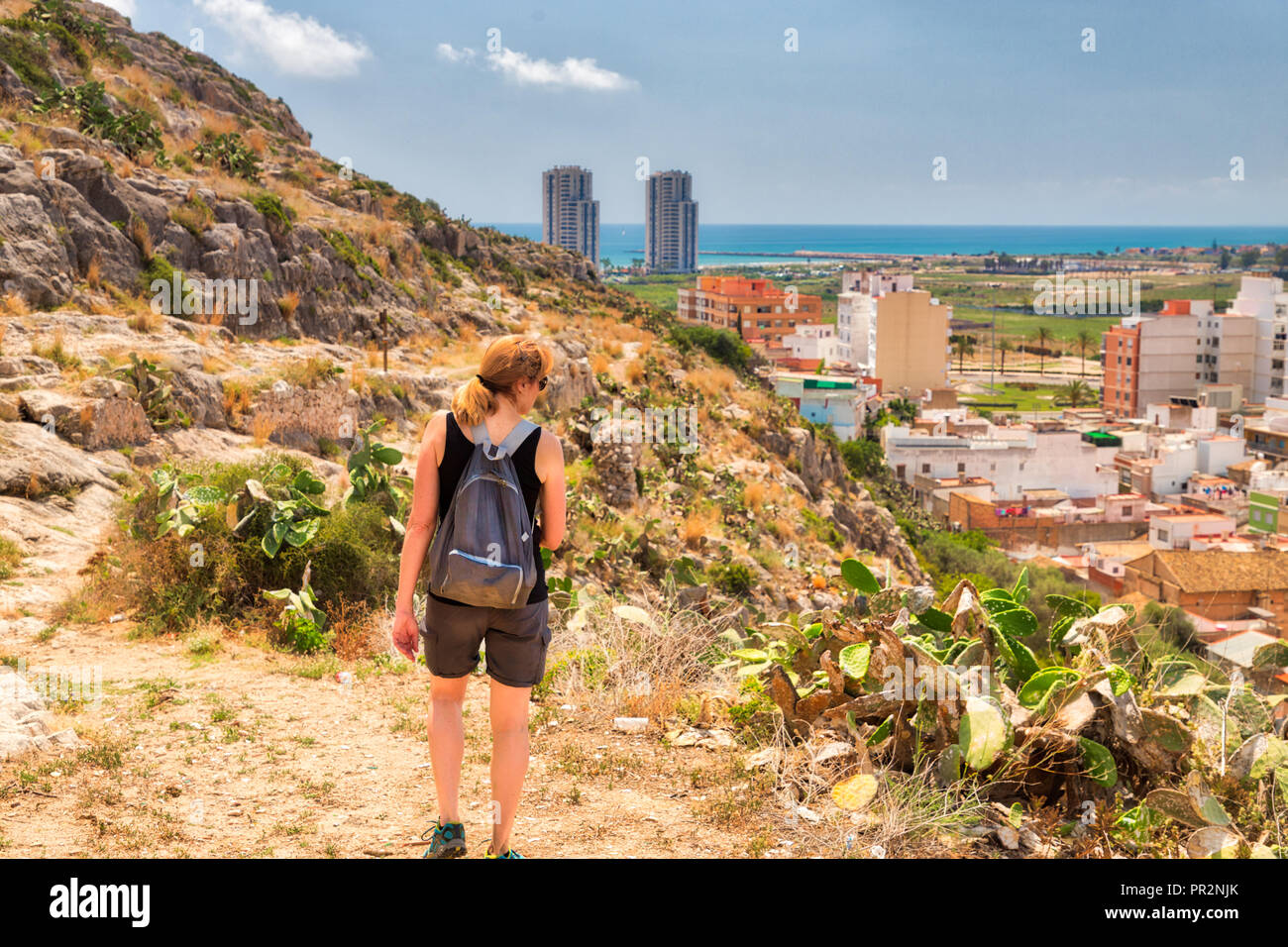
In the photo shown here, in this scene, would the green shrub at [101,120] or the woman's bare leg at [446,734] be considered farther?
the green shrub at [101,120]

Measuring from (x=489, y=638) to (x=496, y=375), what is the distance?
0.83 metres

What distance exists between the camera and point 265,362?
1370 cm

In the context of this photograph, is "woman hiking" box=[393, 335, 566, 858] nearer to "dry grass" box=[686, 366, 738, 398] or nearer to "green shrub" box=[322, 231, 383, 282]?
"green shrub" box=[322, 231, 383, 282]

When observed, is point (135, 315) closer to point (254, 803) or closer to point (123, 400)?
point (123, 400)

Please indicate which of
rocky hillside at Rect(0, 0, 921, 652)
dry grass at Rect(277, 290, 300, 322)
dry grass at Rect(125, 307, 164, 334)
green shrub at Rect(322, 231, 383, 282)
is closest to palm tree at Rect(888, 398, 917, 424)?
rocky hillside at Rect(0, 0, 921, 652)

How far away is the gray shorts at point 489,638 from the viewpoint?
2994 mm

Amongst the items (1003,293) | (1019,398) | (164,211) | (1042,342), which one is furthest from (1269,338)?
(164,211)

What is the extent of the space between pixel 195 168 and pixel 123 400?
1243 cm

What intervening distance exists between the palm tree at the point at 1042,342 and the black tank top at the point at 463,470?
12482 cm

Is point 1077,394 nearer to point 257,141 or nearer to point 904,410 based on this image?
point 904,410

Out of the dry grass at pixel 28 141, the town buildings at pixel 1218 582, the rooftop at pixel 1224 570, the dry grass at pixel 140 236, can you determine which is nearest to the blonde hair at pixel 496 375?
the dry grass at pixel 140 236

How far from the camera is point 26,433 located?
8.43 m

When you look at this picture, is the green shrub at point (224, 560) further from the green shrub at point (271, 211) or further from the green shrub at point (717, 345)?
the green shrub at point (717, 345)
